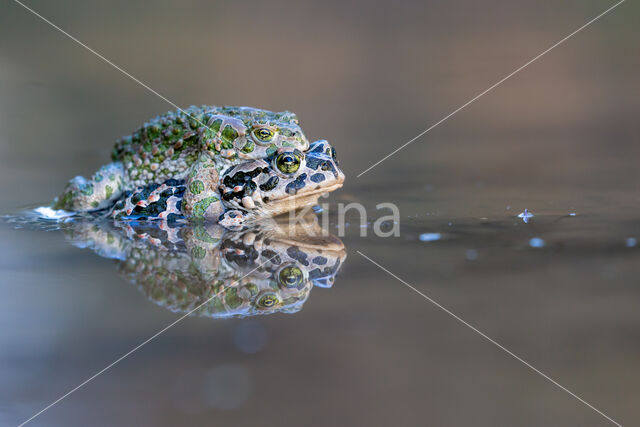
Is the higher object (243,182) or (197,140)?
(197,140)

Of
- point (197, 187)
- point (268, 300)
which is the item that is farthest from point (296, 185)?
point (268, 300)

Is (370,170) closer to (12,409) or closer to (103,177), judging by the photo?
(103,177)

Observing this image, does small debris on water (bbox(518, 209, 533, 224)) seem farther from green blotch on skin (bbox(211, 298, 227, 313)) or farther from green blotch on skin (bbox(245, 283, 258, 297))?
green blotch on skin (bbox(211, 298, 227, 313))

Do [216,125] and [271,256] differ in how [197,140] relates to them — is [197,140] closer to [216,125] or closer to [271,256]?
[216,125]

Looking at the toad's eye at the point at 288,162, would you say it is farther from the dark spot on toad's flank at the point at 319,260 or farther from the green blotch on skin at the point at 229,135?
the dark spot on toad's flank at the point at 319,260

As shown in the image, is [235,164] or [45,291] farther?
[235,164]

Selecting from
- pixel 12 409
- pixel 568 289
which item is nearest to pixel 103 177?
pixel 12 409
